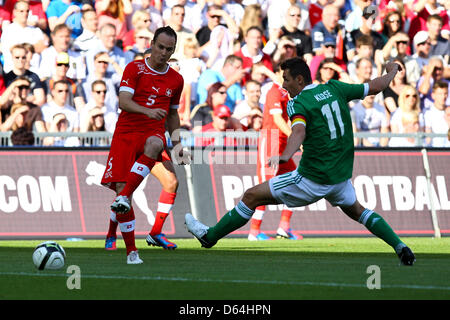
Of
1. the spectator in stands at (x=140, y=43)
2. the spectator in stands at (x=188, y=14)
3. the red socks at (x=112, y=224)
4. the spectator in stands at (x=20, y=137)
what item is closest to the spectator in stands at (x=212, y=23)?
the spectator in stands at (x=188, y=14)

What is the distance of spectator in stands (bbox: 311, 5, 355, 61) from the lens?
20.9m

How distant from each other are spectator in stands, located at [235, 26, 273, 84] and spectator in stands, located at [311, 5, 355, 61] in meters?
1.32

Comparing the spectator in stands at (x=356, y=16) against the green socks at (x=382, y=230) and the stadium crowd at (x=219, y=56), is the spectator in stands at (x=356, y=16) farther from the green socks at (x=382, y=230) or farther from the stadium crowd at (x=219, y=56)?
the green socks at (x=382, y=230)

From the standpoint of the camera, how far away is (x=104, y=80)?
60.6 feet

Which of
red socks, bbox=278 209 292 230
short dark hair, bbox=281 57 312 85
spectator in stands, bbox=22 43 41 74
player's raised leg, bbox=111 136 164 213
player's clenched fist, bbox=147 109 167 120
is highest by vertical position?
spectator in stands, bbox=22 43 41 74

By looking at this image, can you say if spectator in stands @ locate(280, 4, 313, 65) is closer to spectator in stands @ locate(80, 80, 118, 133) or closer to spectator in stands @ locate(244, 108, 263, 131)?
spectator in stands @ locate(244, 108, 263, 131)

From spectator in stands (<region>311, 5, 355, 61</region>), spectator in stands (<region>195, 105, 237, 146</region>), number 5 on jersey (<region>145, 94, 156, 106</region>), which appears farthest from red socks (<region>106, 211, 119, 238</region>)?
spectator in stands (<region>311, 5, 355, 61</region>)

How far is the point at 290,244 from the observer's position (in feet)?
47.7

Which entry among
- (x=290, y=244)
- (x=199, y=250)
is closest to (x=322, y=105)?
(x=199, y=250)

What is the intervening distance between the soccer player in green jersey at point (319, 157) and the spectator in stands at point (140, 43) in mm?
9103

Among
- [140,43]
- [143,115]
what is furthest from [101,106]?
[143,115]

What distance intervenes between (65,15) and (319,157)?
402 inches
